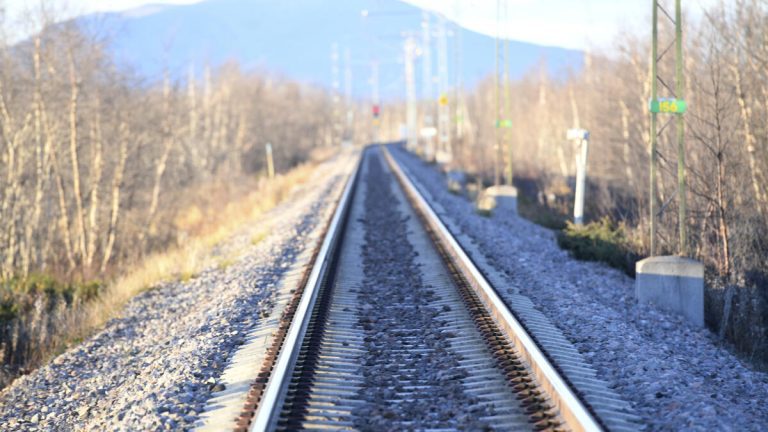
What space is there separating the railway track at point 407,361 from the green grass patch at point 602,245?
9.97 feet

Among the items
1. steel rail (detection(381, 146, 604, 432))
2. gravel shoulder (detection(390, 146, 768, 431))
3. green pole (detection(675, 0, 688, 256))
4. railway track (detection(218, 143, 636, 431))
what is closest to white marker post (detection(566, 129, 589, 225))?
gravel shoulder (detection(390, 146, 768, 431))

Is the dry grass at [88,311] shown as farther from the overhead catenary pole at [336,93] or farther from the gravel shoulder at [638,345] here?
the overhead catenary pole at [336,93]

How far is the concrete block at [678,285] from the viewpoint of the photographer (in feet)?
32.7

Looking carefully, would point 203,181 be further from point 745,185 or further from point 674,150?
point 745,185

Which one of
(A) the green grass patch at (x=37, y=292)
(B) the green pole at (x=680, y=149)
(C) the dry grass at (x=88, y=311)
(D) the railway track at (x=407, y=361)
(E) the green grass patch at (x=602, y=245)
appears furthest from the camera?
(A) the green grass patch at (x=37, y=292)

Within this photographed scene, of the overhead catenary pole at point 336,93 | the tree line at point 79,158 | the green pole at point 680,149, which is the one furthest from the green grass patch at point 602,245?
the overhead catenary pole at point 336,93

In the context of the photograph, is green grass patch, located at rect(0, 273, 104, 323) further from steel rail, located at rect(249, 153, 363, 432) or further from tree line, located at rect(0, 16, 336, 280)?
steel rail, located at rect(249, 153, 363, 432)

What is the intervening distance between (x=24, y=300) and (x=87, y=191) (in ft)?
32.2

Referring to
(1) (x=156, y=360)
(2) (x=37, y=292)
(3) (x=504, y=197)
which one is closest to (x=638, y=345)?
(1) (x=156, y=360)

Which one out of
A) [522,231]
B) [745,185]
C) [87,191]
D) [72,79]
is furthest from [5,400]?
[87,191]

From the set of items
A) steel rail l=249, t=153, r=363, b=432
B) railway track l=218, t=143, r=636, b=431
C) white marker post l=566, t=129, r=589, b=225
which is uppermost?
white marker post l=566, t=129, r=589, b=225

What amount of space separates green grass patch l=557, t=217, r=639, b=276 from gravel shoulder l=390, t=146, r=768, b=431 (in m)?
0.30

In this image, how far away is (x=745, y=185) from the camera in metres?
14.6

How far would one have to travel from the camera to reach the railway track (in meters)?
5.46
